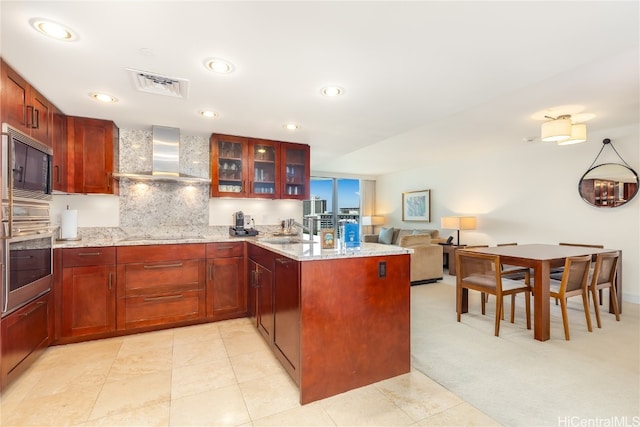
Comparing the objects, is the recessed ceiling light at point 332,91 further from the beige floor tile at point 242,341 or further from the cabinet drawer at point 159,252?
the beige floor tile at point 242,341

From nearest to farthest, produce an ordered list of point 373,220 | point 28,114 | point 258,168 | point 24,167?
point 24,167 < point 28,114 < point 258,168 < point 373,220

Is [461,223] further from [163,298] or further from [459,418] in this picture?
[163,298]

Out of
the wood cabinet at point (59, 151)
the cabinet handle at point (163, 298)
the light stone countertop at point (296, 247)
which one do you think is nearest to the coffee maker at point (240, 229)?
the light stone countertop at point (296, 247)

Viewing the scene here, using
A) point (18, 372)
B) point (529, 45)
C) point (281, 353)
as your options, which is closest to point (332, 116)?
point (529, 45)

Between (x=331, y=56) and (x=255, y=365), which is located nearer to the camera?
(x=331, y=56)

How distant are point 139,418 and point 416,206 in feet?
23.0

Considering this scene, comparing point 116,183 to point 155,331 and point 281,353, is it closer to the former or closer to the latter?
point 155,331

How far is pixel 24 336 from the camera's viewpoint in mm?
2152

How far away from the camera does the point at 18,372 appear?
6.83 feet

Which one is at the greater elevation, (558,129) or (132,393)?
(558,129)

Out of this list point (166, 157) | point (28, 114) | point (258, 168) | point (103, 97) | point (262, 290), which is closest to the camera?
point (28, 114)

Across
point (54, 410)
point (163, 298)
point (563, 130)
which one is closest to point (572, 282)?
point (563, 130)

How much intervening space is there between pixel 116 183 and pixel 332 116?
2.52 metres

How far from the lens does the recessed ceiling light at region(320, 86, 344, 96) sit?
237 cm
